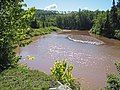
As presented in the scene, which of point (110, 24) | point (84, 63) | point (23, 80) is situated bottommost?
point (84, 63)

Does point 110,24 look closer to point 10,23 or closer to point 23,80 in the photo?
point 10,23

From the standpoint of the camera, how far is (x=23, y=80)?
33.1 feet

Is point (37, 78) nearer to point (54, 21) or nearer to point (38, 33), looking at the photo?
point (38, 33)

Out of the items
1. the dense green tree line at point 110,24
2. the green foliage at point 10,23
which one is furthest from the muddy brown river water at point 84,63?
the dense green tree line at point 110,24

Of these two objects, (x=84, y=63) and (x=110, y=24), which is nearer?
(x=84, y=63)

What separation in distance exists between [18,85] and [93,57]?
30.0m

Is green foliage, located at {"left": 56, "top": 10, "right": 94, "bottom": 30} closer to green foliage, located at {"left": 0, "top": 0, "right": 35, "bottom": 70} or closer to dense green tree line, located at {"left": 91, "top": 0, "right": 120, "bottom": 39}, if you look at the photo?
dense green tree line, located at {"left": 91, "top": 0, "right": 120, "bottom": 39}

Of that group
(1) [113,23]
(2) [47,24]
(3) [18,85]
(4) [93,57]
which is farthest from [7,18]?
(2) [47,24]

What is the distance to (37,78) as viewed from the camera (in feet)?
33.6

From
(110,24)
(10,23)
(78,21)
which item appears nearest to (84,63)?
(10,23)

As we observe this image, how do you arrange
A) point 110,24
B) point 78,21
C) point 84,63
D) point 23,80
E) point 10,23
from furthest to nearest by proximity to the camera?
1. point 78,21
2. point 110,24
3. point 84,63
4. point 10,23
5. point 23,80

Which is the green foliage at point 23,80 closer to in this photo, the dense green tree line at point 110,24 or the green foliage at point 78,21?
the dense green tree line at point 110,24

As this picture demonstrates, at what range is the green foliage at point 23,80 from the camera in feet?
30.7

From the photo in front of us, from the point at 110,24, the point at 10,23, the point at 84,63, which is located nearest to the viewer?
the point at 10,23
